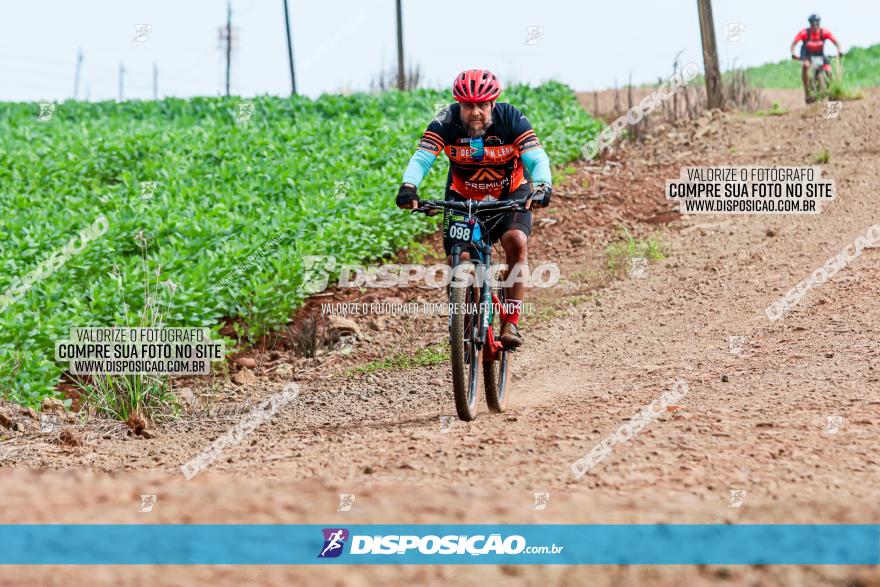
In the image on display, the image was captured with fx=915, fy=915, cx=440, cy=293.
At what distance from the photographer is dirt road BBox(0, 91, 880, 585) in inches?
169

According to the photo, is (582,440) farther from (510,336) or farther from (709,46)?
(709,46)

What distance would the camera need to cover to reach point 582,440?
5605 mm

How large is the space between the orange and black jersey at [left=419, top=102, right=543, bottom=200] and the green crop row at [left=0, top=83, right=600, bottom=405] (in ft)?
11.0

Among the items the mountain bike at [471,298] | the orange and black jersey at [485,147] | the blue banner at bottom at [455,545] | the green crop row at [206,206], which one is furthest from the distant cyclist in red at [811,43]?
the blue banner at bottom at [455,545]

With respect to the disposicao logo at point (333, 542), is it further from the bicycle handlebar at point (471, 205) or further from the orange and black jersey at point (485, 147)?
the orange and black jersey at point (485, 147)

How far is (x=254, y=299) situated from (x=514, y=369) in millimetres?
3640

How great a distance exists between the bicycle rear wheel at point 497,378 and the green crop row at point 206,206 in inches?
136

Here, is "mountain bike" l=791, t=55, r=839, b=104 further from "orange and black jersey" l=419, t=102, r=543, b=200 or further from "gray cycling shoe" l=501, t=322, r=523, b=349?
"gray cycling shoe" l=501, t=322, r=523, b=349

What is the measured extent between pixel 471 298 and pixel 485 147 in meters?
1.20

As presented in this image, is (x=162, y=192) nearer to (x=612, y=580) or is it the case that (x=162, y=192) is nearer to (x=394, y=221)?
(x=394, y=221)

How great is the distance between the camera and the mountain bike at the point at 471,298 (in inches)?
243

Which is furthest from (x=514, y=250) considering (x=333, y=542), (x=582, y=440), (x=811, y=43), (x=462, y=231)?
(x=811, y=43)

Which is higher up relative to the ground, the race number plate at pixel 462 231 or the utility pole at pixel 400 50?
the utility pole at pixel 400 50

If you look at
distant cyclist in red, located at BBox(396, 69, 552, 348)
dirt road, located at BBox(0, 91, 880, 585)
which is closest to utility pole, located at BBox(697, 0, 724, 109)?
dirt road, located at BBox(0, 91, 880, 585)
